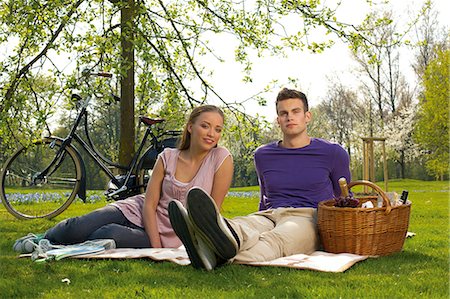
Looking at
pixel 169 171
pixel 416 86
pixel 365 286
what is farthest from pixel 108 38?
pixel 416 86

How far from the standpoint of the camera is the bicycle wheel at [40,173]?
6086 millimetres

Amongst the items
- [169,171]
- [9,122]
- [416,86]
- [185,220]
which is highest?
[416,86]

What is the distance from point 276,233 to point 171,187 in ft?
2.60

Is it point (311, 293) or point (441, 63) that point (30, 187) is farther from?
point (441, 63)

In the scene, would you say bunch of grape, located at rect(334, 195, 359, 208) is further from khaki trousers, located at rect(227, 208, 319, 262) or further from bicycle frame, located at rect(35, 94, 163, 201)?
bicycle frame, located at rect(35, 94, 163, 201)

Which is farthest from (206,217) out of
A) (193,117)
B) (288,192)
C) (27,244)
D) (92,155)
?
(92,155)

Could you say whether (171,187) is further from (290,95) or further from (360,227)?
(360,227)

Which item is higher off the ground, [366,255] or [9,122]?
[9,122]

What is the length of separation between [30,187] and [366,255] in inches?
159

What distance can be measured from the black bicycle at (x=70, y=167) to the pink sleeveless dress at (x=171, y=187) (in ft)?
5.50

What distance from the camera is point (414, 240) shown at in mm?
4770

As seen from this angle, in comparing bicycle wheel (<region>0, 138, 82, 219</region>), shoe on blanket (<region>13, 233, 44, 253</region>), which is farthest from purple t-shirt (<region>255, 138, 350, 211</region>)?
bicycle wheel (<region>0, 138, 82, 219</region>)

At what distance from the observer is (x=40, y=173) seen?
6.16m

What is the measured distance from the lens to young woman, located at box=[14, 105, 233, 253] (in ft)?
12.6
